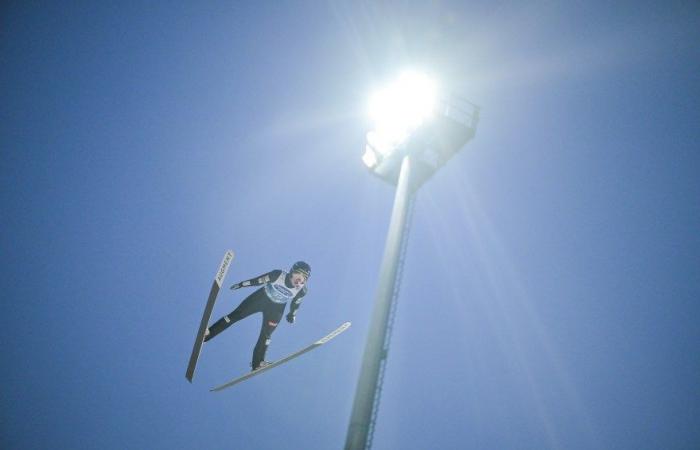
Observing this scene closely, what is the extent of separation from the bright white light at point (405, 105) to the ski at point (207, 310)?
39.9ft

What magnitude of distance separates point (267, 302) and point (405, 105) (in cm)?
1317

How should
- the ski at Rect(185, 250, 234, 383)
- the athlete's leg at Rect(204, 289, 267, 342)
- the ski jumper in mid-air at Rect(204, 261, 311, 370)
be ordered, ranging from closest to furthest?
1. the ski at Rect(185, 250, 234, 383)
2. the ski jumper in mid-air at Rect(204, 261, 311, 370)
3. the athlete's leg at Rect(204, 289, 267, 342)

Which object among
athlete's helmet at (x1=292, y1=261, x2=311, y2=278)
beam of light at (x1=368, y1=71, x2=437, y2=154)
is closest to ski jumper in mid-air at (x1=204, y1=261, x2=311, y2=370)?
athlete's helmet at (x1=292, y1=261, x2=311, y2=278)

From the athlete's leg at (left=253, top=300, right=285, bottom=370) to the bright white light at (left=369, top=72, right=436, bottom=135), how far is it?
12.3 m

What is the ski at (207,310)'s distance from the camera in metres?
8.45

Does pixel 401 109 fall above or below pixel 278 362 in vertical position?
above

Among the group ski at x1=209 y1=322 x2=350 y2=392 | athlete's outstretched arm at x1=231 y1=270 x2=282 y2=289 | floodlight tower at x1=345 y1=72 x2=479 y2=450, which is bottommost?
ski at x1=209 y1=322 x2=350 y2=392

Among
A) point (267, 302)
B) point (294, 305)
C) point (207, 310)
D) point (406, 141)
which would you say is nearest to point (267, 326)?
point (267, 302)

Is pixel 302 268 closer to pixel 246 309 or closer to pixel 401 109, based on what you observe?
pixel 246 309

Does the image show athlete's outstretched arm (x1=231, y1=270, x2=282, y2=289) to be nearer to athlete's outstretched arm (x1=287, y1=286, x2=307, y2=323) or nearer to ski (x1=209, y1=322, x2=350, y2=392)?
athlete's outstretched arm (x1=287, y1=286, x2=307, y2=323)

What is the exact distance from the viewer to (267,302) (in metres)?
8.95

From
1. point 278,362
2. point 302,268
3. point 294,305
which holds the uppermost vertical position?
point 302,268

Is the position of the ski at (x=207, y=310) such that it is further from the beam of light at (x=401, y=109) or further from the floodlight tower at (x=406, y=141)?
the beam of light at (x=401, y=109)

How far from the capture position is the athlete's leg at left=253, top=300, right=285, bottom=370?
8.93 m
